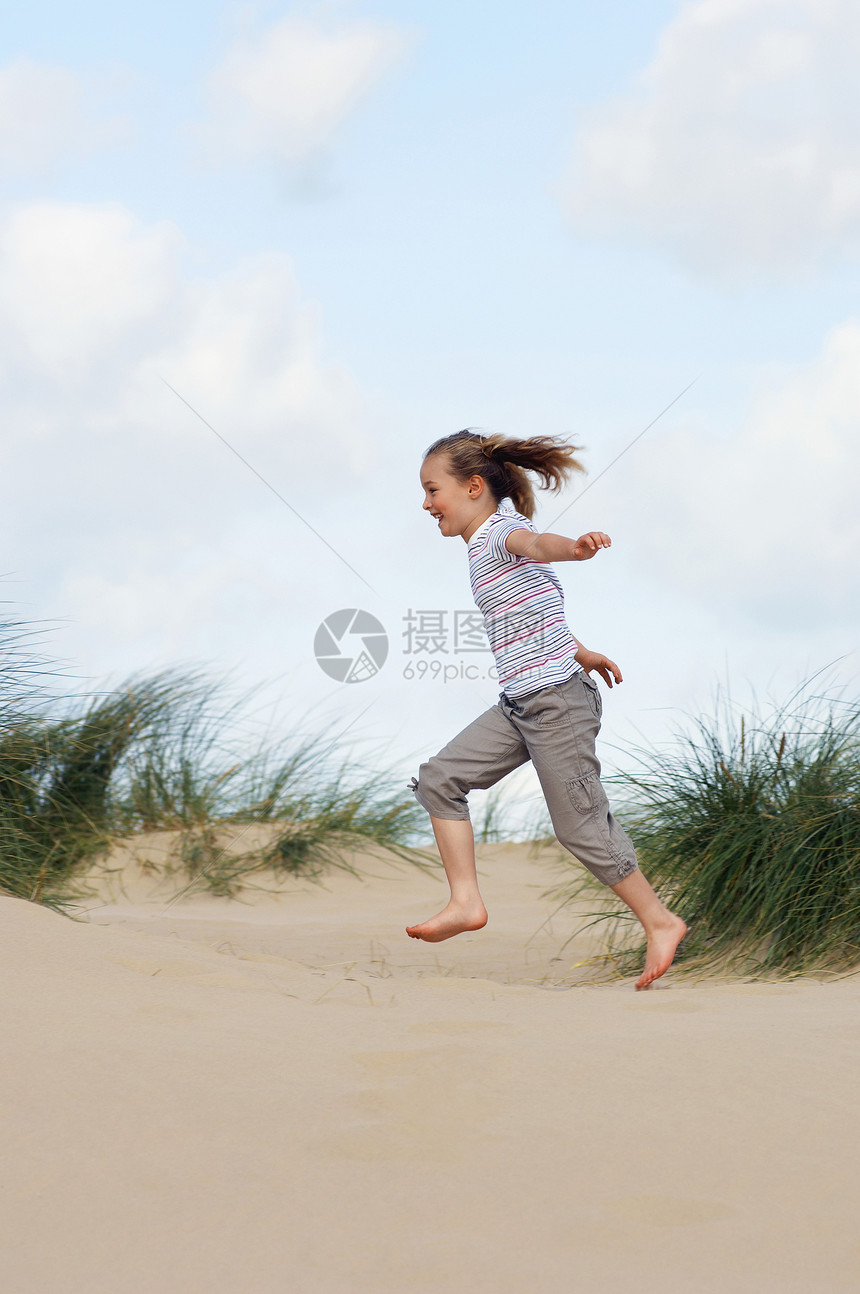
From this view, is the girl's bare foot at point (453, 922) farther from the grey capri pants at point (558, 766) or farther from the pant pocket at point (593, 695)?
the pant pocket at point (593, 695)

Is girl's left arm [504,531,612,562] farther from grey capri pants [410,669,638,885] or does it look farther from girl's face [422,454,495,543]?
grey capri pants [410,669,638,885]

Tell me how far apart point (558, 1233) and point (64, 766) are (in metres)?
5.25

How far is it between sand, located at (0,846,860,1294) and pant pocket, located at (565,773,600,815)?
2.82ft

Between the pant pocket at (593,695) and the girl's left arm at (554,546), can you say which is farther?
the pant pocket at (593,695)

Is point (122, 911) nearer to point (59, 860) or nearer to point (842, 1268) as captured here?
point (59, 860)

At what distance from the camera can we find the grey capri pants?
3506mm

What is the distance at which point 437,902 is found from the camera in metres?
5.80

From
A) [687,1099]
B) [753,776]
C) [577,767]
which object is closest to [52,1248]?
[687,1099]

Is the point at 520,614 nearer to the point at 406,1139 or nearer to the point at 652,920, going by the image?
the point at 652,920

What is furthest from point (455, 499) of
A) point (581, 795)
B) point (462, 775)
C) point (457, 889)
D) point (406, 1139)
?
point (406, 1139)

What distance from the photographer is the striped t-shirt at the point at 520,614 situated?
355 centimetres

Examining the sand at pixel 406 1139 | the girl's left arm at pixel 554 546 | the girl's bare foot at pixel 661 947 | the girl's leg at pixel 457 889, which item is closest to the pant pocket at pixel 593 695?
the girl's left arm at pixel 554 546

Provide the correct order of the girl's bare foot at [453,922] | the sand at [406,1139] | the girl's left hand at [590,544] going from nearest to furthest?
the sand at [406,1139] < the girl's left hand at [590,544] < the girl's bare foot at [453,922]

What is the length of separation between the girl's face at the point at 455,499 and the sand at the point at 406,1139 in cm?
169
